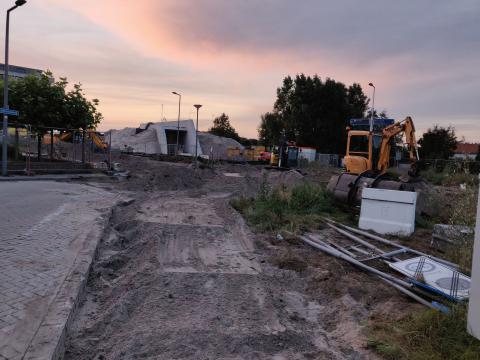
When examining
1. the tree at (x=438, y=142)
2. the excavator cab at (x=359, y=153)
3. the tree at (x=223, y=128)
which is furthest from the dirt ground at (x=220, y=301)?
the tree at (x=223, y=128)

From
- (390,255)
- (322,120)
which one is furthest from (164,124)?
(390,255)

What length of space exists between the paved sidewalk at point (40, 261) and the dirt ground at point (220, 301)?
28cm

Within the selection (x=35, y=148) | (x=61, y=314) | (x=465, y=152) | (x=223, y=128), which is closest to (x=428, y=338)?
(x=61, y=314)

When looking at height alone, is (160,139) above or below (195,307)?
above

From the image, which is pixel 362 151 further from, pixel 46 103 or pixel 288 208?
pixel 46 103

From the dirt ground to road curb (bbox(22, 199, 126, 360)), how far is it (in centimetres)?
15

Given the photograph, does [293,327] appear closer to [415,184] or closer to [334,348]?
[334,348]

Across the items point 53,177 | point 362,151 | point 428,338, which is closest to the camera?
point 428,338

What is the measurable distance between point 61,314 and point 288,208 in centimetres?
763

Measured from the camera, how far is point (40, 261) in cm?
613

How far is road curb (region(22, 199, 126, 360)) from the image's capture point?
369cm

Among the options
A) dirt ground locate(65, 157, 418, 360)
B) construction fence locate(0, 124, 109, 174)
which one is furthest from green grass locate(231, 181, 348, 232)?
construction fence locate(0, 124, 109, 174)

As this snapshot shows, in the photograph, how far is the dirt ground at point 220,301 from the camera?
4.07 meters

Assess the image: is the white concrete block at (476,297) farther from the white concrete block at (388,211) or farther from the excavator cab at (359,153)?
the excavator cab at (359,153)
